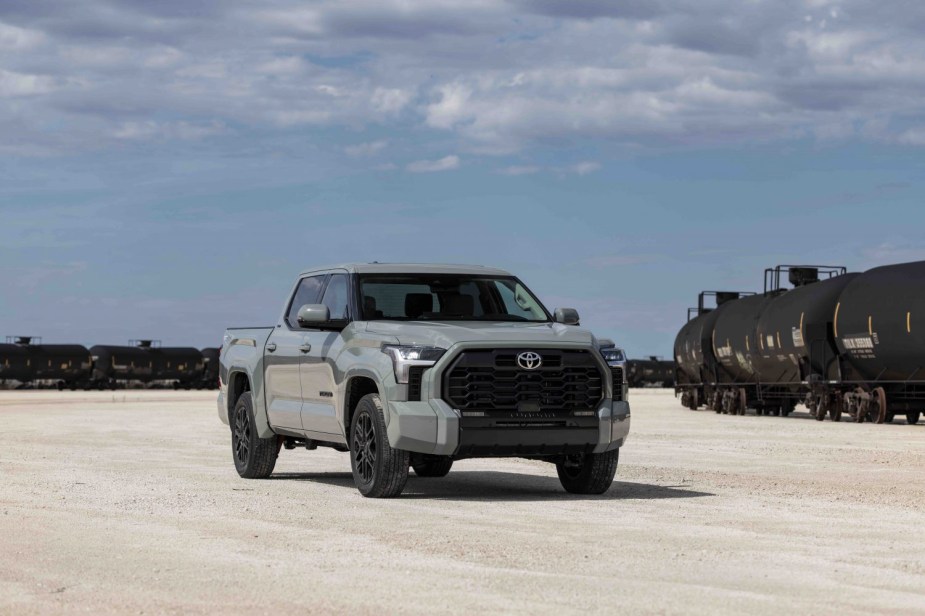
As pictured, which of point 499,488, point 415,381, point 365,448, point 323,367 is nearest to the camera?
point 415,381

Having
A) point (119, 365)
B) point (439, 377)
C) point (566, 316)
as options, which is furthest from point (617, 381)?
point (119, 365)

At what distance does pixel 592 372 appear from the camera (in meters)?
13.4

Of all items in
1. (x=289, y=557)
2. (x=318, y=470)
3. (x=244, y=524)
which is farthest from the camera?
A: (x=318, y=470)

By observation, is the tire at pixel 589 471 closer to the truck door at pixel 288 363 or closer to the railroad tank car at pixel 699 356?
the truck door at pixel 288 363

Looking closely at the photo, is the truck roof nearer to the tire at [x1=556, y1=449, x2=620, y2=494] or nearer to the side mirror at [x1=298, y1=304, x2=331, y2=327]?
the side mirror at [x1=298, y1=304, x2=331, y2=327]

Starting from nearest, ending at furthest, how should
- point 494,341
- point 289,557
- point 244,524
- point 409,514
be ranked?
point 289,557
point 244,524
point 409,514
point 494,341

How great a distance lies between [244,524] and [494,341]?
292cm

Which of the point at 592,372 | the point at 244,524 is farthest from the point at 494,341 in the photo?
the point at 244,524

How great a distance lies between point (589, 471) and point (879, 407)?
23694 mm

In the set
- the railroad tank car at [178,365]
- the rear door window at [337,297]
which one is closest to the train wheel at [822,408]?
the rear door window at [337,297]

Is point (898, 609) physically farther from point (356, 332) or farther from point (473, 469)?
point (473, 469)

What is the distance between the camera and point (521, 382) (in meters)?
13.0

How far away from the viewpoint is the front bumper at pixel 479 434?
41.6 ft

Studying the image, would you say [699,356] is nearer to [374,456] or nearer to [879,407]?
[879,407]
